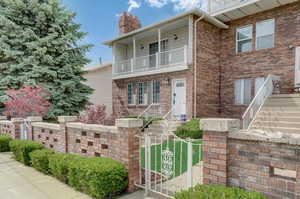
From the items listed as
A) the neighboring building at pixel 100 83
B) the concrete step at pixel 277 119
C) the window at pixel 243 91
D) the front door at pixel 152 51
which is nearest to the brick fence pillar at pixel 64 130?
the concrete step at pixel 277 119

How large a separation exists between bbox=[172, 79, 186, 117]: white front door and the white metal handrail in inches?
147

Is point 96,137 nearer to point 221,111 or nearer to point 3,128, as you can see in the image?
point 3,128

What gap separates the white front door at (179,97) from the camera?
35.3ft

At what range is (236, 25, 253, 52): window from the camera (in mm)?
10609

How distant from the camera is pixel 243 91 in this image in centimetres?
1073

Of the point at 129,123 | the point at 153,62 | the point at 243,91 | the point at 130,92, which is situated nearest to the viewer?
the point at 129,123

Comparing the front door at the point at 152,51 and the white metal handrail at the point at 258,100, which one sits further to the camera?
the front door at the point at 152,51

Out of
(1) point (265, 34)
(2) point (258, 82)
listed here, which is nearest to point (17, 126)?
(2) point (258, 82)

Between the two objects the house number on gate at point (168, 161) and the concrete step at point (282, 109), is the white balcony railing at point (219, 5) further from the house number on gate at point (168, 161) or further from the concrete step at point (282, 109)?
the house number on gate at point (168, 161)

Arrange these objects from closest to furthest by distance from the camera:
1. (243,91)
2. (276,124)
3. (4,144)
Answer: (276,124) < (4,144) < (243,91)

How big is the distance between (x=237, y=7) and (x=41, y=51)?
460 inches

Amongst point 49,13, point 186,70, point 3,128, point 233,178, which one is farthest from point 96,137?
point 49,13

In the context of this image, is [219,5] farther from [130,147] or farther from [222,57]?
[130,147]

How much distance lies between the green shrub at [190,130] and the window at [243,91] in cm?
357
